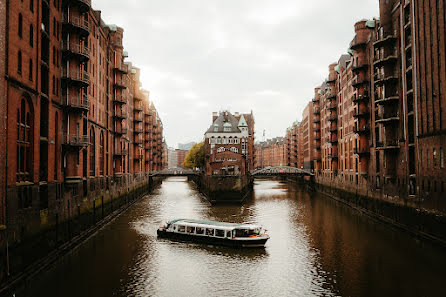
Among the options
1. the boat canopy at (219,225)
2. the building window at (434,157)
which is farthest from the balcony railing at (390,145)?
the boat canopy at (219,225)

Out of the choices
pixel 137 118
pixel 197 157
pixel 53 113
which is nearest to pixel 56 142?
pixel 53 113

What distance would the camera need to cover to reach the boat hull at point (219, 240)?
28.1 meters

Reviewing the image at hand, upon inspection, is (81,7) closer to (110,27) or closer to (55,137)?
(55,137)

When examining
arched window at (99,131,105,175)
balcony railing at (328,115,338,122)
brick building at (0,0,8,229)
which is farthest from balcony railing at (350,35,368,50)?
brick building at (0,0,8,229)

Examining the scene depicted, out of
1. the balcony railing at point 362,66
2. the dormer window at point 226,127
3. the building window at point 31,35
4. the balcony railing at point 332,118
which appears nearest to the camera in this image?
the building window at point 31,35

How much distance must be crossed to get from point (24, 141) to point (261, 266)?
57.3 ft

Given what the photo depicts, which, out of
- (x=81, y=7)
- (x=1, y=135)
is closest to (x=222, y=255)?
(x=1, y=135)

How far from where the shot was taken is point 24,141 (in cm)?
2448

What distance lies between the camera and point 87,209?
119ft

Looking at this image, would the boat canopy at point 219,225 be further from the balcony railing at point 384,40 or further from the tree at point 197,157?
the tree at point 197,157

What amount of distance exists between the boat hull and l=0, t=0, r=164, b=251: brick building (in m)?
8.20

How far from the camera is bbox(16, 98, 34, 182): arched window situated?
2364 cm

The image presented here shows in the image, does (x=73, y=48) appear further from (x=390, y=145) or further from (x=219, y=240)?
(x=390, y=145)

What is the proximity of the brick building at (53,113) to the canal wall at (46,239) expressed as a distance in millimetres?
275
